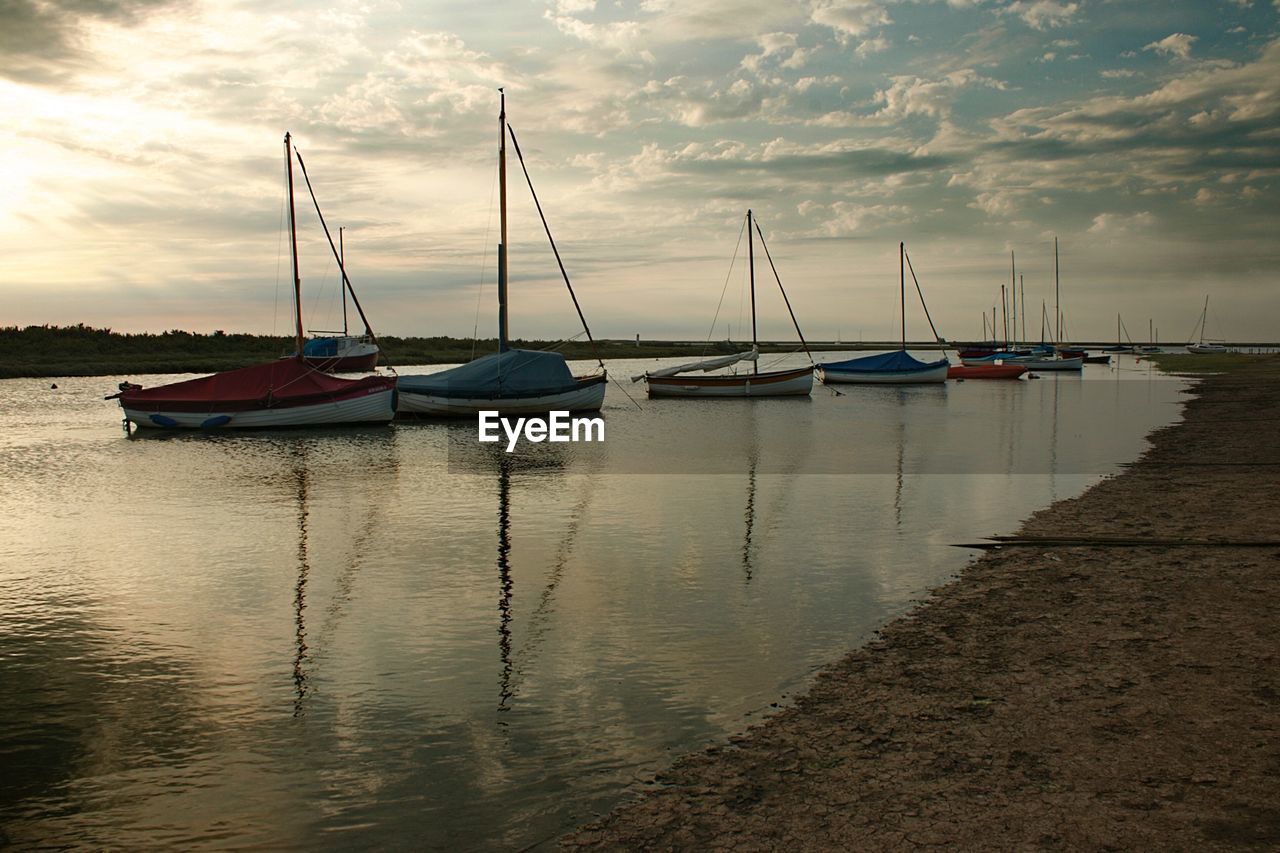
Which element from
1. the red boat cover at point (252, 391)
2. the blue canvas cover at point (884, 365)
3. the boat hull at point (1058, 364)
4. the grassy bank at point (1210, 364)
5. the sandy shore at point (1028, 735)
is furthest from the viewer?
the grassy bank at point (1210, 364)

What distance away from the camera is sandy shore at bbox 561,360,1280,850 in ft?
18.2

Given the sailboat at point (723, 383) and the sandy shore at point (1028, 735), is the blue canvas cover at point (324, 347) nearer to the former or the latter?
the sailboat at point (723, 383)

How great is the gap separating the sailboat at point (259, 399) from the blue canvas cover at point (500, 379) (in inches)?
96.8

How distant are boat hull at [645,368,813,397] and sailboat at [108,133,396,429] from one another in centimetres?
2234

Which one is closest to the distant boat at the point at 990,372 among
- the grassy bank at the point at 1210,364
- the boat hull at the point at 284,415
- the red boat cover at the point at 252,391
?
the grassy bank at the point at 1210,364

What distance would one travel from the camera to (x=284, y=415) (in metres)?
35.1

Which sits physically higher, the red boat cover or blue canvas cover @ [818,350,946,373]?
blue canvas cover @ [818,350,946,373]

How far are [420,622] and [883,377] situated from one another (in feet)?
208

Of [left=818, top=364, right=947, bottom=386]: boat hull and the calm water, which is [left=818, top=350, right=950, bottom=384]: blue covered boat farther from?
the calm water

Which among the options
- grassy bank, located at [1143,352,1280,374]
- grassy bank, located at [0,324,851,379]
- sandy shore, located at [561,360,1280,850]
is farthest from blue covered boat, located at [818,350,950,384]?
sandy shore, located at [561,360,1280,850]

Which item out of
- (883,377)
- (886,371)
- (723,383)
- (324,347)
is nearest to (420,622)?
(723,383)

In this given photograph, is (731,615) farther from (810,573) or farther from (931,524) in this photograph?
(931,524)

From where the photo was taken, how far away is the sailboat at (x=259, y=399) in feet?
113

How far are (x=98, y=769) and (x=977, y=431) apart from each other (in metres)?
31.0
